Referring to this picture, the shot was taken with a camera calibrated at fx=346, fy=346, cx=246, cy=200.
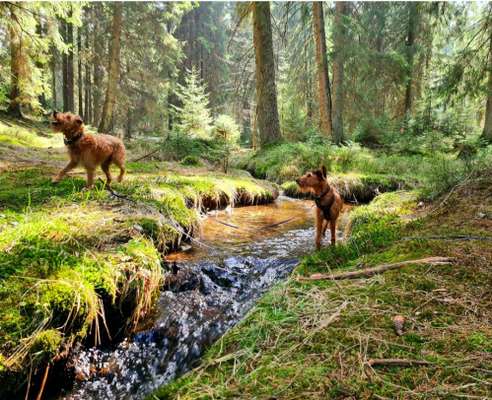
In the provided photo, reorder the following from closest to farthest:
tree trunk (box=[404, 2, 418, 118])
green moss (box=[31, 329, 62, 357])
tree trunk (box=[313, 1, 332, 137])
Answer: green moss (box=[31, 329, 62, 357]), tree trunk (box=[313, 1, 332, 137]), tree trunk (box=[404, 2, 418, 118])

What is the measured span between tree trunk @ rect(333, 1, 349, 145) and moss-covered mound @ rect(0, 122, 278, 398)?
496 inches

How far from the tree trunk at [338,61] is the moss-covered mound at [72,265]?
12.6 meters

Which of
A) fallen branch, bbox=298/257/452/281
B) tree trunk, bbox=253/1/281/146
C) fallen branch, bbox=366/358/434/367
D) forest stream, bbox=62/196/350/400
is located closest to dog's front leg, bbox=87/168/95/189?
forest stream, bbox=62/196/350/400

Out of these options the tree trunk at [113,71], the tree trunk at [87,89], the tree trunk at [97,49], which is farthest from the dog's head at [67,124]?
the tree trunk at [97,49]

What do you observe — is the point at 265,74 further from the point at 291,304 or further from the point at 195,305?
the point at 291,304

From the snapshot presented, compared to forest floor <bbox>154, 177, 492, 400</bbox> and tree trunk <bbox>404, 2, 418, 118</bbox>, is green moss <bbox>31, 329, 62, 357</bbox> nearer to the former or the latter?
forest floor <bbox>154, 177, 492, 400</bbox>

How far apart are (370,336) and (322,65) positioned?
557 inches

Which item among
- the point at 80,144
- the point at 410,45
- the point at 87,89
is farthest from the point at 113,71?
the point at 410,45

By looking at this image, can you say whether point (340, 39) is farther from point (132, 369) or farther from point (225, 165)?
point (132, 369)

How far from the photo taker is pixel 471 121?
59.6 ft

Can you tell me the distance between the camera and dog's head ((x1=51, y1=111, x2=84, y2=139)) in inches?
173

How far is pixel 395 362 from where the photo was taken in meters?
1.60

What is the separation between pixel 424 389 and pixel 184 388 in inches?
40.6

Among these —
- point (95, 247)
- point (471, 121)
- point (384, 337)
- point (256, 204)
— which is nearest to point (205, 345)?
point (95, 247)
